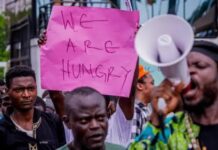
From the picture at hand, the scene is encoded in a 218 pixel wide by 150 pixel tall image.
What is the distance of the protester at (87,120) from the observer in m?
3.80

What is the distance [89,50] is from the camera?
526 centimetres

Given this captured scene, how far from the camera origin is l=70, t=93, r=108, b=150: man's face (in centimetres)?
380

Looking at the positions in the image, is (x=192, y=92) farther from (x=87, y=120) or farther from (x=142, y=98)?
(x=142, y=98)

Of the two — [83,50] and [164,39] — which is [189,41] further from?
[83,50]

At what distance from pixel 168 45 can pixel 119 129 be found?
1.74m

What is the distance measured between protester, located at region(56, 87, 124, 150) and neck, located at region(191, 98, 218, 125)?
501 millimetres

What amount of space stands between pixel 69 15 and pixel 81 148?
67.1 inches

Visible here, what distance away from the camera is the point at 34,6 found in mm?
15789

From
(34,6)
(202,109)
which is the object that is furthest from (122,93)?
(34,6)

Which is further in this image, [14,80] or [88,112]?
[14,80]

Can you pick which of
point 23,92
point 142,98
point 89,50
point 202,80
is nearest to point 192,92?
point 202,80

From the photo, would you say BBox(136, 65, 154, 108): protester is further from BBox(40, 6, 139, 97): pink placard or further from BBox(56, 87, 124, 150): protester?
BBox(56, 87, 124, 150): protester

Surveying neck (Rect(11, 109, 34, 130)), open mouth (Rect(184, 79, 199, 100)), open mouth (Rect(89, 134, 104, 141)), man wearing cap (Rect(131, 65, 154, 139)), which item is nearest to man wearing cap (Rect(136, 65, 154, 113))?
man wearing cap (Rect(131, 65, 154, 139))

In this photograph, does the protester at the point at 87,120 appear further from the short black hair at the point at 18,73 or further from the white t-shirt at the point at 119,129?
the short black hair at the point at 18,73
